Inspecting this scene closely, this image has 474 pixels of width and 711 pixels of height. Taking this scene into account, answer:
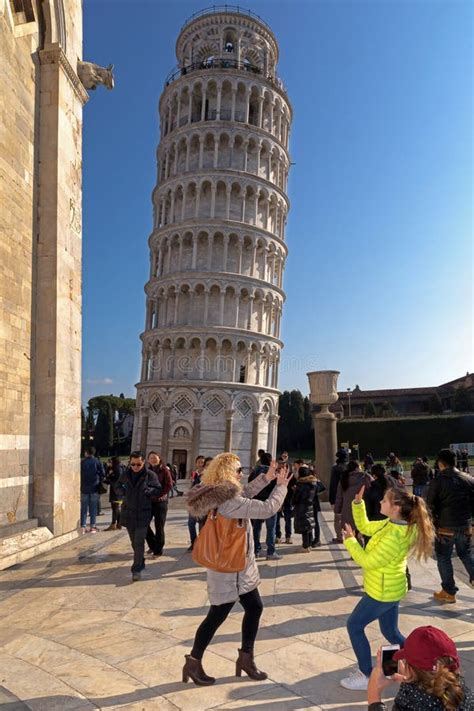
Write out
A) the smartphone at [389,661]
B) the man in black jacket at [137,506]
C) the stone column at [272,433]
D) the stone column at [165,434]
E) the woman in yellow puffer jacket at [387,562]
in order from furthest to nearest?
the stone column at [272,433], the stone column at [165,434], the man in black jacket at [137,506], the woman in yellow puffer jacket at [387,562], the smartphone at [389,661]

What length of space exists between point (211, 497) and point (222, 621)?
88 cm

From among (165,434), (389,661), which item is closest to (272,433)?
(165,434)

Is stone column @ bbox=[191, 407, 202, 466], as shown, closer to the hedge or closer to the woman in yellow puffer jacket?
the hedge

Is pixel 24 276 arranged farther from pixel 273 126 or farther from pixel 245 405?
pixel 273 126

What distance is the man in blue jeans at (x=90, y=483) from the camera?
9.66 meters

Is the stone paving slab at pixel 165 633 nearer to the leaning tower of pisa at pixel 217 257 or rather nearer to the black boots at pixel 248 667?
the black boots at pixel 248 667

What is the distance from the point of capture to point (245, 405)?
38.0 metres

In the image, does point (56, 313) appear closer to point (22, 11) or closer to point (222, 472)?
point (22, 11)

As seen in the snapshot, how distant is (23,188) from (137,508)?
5996 millimetres

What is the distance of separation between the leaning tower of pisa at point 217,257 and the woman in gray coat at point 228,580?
3296 centimetres

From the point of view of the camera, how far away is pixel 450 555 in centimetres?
568

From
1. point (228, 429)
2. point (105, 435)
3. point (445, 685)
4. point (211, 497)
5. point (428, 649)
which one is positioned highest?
point (211, 497)

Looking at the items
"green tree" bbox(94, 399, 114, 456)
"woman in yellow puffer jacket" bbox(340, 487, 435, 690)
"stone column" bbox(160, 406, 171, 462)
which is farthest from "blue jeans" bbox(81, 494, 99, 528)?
"green tree" bbox(94, 399, 114, 456)

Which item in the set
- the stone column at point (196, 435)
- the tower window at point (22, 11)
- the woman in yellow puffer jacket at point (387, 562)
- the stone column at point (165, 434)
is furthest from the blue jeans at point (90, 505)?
the stone column at point (165, 434)
